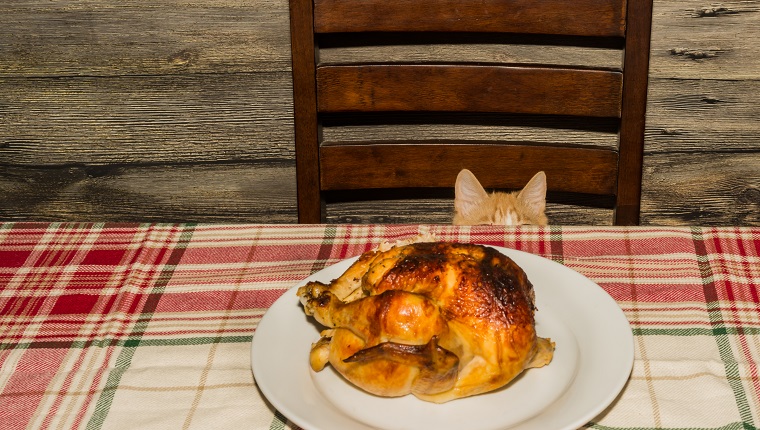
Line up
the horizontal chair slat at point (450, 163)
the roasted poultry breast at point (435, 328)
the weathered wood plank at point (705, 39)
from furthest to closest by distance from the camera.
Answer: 1. the weathered wood plank at point (705, 39)
2. the horizontal chair slat at point (450, 163)
3. the roasted poultry breast at point (435, 328)

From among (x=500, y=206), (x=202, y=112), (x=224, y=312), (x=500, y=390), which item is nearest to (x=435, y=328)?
(x=500, y=390)

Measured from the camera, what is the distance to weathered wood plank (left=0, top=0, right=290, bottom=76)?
7.80 ft

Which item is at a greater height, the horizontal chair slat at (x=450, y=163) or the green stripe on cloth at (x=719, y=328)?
the horizontal chair slat at (x=450, y=163)

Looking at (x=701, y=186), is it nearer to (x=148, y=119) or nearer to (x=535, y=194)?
(x=535, y=194)

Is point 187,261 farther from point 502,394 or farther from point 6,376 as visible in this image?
point 502,394

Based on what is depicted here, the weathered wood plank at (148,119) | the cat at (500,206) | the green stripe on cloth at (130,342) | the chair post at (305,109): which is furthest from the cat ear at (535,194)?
the green stripe on cloth at (130,342)

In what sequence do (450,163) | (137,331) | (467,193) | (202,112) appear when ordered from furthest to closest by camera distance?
1. (202,112)
2. (467,193)
3. (450,163)
4. (137,331)

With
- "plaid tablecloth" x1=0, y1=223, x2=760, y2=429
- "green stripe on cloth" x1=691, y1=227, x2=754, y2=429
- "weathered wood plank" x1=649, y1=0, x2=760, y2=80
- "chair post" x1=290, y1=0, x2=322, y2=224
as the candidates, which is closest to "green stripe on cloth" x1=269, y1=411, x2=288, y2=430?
"plaid tablecloth" x1=0, y1=223, x2=760, y2=429

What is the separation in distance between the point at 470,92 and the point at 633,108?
0.33 meters

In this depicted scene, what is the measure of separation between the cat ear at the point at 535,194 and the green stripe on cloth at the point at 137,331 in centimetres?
86

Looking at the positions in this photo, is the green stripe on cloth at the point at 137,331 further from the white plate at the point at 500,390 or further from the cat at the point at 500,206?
the cat at the point at 500,206

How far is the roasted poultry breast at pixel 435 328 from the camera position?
760 mm

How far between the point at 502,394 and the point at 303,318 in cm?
26

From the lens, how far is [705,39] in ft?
7.75
